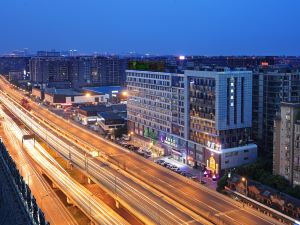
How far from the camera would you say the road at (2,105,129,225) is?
70.4ft

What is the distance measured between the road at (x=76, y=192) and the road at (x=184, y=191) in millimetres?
3864

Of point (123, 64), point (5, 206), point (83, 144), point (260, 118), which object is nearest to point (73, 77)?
point (123, 64)

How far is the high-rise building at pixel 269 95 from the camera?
34.5 m

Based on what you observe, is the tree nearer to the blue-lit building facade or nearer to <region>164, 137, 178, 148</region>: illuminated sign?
the blue-lit building facade

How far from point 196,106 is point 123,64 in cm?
6593

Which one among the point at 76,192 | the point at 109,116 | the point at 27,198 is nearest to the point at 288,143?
the point at 76,192

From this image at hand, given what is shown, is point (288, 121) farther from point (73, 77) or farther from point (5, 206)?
point (73, 77)

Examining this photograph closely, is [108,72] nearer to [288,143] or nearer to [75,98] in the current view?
[75,98]

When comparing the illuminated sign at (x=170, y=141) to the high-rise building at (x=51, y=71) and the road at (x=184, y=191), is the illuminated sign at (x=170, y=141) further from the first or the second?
the high-rise building at (x=51, y=71)

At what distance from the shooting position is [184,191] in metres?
25.8

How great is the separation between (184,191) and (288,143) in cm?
745

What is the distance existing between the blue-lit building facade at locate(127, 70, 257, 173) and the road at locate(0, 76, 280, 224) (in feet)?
13.7

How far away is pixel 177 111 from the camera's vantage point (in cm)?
3766

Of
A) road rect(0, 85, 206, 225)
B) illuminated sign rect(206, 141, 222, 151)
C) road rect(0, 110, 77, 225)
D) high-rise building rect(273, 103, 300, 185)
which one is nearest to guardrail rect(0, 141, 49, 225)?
road rect(0, 110, 77, 225)
